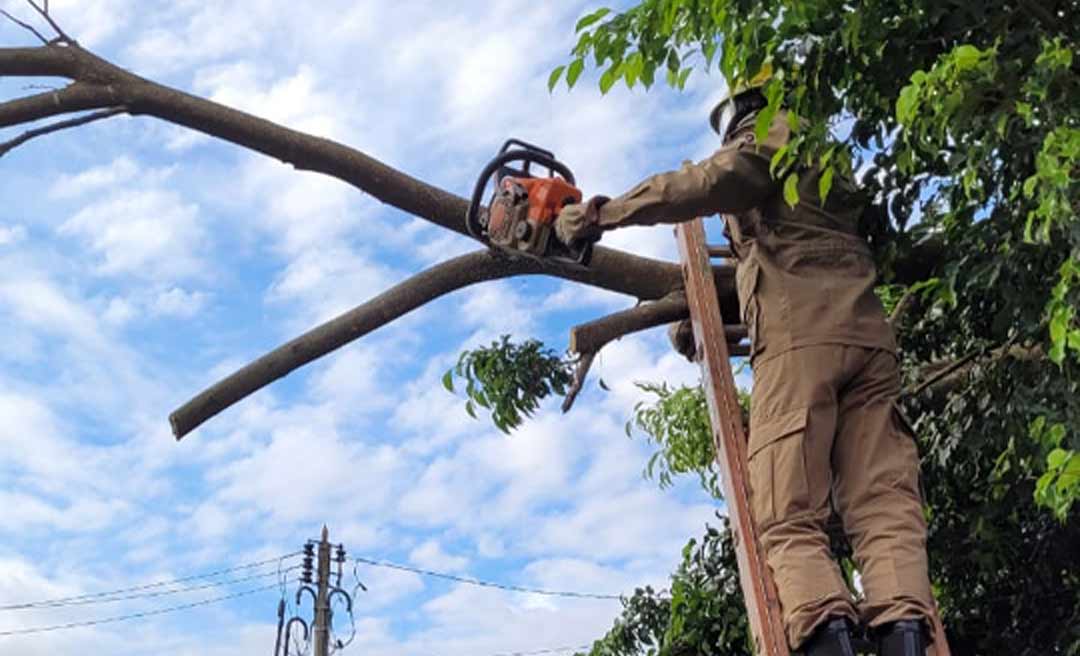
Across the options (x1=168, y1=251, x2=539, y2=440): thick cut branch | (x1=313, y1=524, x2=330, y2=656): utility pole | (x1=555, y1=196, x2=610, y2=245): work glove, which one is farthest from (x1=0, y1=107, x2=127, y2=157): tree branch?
(x1=313, y1=524, x2=330, y2=656): utility pole

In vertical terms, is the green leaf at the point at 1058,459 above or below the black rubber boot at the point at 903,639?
above

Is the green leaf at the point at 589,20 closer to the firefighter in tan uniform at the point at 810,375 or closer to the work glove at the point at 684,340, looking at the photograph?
the firefighter in tan uniform at the point at 810,375

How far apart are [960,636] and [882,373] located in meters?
1.97

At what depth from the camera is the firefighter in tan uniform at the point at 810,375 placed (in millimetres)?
2744

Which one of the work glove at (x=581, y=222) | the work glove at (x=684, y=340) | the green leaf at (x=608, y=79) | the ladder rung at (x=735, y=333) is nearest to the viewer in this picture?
the green leaf at (x=608, y=79)

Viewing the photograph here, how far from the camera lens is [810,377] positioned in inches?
114

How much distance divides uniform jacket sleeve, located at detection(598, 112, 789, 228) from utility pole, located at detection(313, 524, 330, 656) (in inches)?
624

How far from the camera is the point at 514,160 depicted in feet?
11.7

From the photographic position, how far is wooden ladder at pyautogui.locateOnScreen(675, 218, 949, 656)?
2.77 m

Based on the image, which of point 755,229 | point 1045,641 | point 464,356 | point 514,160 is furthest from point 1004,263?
point 464,356

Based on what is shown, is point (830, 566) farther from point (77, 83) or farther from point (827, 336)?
point (77, 83)

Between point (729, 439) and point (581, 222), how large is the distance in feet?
2.17

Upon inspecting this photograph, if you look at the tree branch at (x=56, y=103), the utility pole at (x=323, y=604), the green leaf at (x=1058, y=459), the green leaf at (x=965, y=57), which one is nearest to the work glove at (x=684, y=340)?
the green leaf at (x=1058, y=459)

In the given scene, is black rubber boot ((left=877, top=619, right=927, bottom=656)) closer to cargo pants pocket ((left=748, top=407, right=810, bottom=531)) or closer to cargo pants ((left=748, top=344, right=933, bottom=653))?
cargo pants ((left=748, top=344, right=933, bottom=653))
